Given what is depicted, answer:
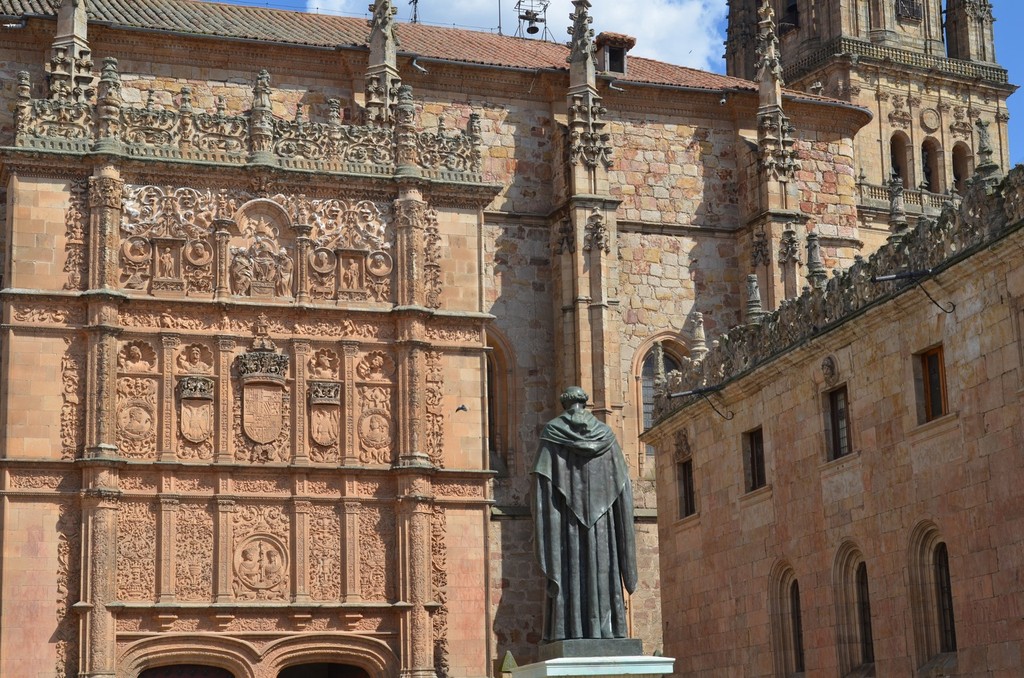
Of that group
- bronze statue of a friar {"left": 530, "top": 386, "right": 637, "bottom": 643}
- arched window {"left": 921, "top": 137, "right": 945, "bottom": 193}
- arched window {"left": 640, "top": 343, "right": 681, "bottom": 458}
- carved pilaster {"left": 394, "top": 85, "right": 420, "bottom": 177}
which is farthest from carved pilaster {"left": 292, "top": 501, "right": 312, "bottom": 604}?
arched window {"left": 921, "top": 137, "right": 945, "bottom": 193}

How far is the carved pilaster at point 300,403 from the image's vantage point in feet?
102

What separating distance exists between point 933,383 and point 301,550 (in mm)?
13167

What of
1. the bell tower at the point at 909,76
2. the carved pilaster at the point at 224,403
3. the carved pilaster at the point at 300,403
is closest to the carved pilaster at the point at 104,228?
the carved pilaster at the point at 224,403

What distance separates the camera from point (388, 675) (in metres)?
30.6

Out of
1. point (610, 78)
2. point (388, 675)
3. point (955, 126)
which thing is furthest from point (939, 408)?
point (955, 126)

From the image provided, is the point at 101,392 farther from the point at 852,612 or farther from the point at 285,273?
the point at 852,612

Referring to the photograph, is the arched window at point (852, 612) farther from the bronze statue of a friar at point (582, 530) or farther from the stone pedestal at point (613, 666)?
the stone pedestal at point (613, 666)

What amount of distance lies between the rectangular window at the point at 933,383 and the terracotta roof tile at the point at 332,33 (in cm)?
1963

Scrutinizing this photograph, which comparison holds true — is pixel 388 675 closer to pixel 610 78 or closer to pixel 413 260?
pixel 413 260

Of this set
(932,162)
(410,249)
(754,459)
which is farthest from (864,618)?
(932,162)

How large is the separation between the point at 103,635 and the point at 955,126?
3609cm

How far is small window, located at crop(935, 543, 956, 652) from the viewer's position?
2131cm

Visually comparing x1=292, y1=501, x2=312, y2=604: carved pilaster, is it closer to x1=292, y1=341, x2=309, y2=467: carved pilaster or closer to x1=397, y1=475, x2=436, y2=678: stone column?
x1=292, y1=341, x2=309, y2=467: carved pilaster

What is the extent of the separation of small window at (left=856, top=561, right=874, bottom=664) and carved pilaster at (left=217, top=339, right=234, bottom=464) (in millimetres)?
12186
